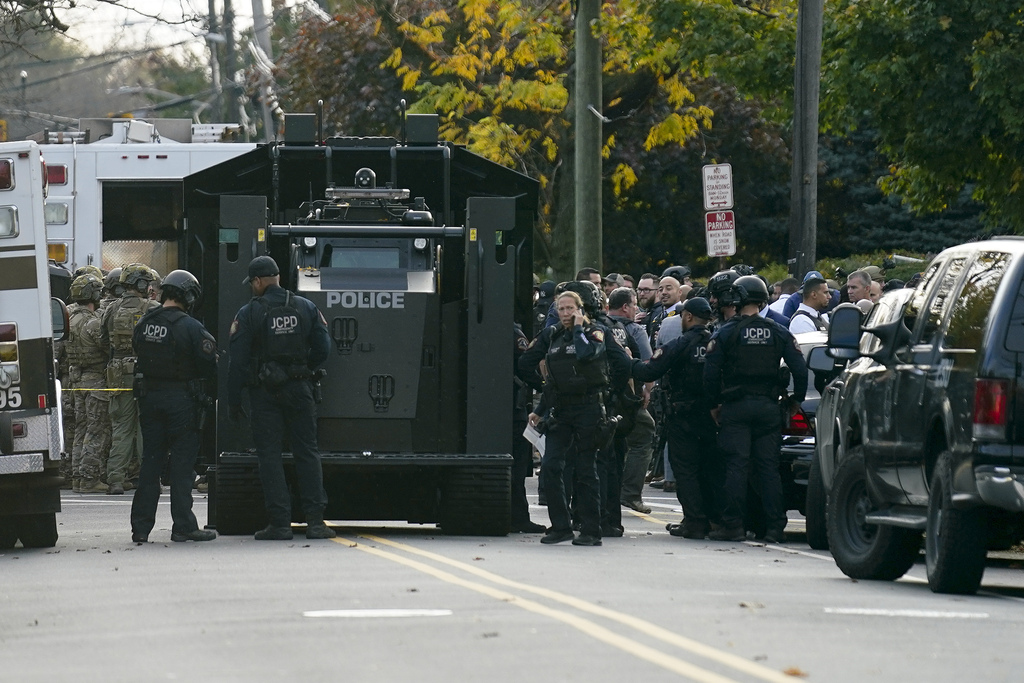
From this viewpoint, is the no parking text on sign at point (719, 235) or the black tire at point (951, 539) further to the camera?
the no parking text on sign at point (719, 235)

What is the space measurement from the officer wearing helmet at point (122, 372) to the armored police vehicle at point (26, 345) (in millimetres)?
5996

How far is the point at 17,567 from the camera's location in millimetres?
12750

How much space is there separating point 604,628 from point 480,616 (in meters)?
0.72

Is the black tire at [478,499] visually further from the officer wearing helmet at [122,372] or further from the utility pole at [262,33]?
the utility pole at [262,33]

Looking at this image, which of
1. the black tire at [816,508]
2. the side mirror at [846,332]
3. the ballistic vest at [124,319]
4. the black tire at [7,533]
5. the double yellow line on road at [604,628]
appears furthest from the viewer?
the ballistic vest at [124,319]

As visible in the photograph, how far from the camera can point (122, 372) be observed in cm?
1991

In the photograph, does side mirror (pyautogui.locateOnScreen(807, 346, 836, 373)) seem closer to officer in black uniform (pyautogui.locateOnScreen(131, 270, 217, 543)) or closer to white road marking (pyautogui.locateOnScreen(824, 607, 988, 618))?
white road marking (pyautogui.locateOnScreen(824, 607, 988, 618))

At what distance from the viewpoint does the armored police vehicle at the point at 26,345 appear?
13555 mm

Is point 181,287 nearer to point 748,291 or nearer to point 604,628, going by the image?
point 748,291

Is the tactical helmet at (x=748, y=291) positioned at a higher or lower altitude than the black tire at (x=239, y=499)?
higher

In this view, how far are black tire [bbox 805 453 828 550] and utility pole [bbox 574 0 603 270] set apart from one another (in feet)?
28.2

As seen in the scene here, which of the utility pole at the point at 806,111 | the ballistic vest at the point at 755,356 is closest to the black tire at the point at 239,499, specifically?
the ballistic vest at the point at 755,356

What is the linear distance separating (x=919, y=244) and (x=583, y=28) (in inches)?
659

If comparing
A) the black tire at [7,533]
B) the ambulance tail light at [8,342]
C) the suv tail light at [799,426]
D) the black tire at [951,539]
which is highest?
the ambulance tail light at [8,342]
